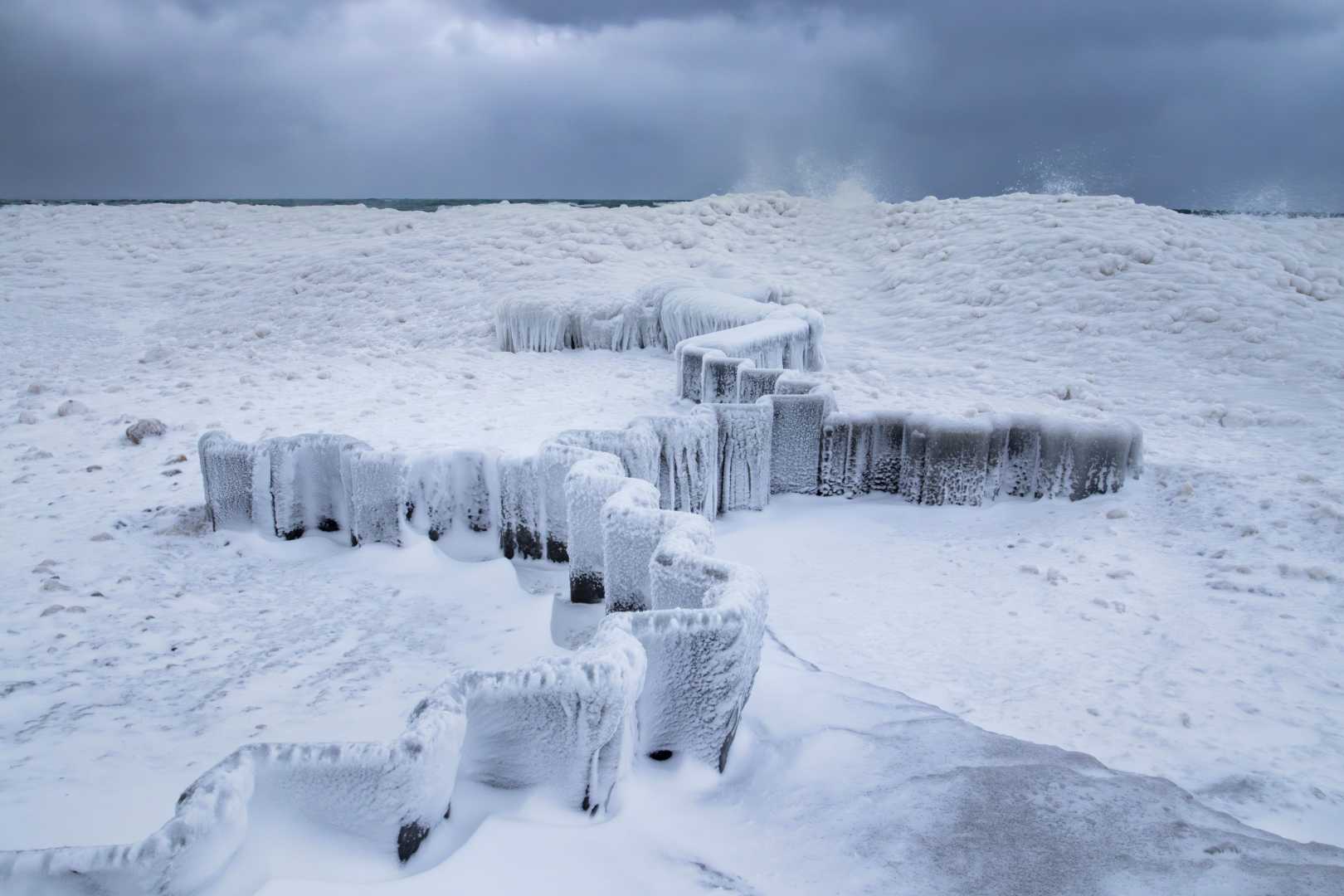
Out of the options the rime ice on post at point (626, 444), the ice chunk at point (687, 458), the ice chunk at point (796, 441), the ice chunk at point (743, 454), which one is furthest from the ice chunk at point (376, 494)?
the ice chunk at point (796, 441)

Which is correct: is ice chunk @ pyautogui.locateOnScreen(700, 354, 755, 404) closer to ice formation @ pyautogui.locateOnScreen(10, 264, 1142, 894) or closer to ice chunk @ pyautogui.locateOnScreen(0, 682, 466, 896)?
ice formation @ pyautogui.locateOnScreen(10, 264, 1142, 894)

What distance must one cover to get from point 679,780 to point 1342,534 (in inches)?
115

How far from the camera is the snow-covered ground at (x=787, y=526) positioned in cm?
222

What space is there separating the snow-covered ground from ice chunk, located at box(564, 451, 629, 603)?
0.48ft

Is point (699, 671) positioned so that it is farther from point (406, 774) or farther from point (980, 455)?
point (980, 455)

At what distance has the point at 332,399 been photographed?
4863 mm

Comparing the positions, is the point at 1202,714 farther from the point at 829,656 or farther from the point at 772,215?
the point at 772,215

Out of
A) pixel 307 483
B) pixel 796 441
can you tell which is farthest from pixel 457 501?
pixel 796 441

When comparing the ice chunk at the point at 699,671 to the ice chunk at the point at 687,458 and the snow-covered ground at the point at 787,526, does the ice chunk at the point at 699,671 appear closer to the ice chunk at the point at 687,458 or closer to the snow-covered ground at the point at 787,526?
the snow-covered ground at the point at 787,526

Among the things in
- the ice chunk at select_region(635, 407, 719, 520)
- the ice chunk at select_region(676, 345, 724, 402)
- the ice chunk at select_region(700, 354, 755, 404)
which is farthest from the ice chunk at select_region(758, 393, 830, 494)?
the ice chunk at select_region(676, 345, 724, 402)

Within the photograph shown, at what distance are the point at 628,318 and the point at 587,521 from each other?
3.97 meters

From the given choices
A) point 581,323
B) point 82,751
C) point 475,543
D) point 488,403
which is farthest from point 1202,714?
point 581,323

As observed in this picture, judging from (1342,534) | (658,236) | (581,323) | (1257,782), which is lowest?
Answer: (1257,782)

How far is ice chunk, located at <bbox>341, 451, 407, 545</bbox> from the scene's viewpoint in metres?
3.21
